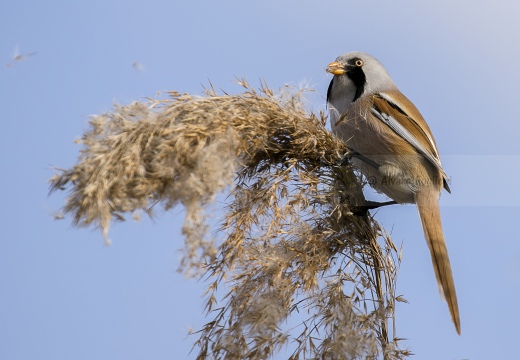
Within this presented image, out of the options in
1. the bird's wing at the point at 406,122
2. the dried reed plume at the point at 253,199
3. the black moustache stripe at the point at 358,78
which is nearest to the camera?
the dried reed plume at the point at 253,199

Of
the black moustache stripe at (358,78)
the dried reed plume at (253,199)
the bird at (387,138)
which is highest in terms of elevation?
the black moustache stripe at (358,78)

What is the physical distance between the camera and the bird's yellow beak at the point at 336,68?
3.51m

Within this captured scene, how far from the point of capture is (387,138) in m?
3.36

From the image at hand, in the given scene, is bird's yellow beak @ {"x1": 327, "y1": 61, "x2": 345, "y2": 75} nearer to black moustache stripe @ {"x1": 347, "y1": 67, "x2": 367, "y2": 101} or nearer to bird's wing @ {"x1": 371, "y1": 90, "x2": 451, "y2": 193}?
black moustache stripe @ {"x1": 347, "y1": 67, "x2": 367, "y2": 101}

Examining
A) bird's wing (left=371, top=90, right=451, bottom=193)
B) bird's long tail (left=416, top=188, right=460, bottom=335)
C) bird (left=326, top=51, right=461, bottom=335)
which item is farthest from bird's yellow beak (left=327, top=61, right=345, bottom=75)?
bird's long tail (left=416, top=188, right=460, bottom=335)

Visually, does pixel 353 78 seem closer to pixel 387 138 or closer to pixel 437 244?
pixel 387 138

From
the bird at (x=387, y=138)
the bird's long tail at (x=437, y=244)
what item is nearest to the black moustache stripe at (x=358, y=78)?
the bird at (x=387, y=138)

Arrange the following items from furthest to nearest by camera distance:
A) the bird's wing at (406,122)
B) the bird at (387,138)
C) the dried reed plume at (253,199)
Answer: the bird's wing at (406,122) → the bird at (387,138) → the dried reed plume at (253,199)

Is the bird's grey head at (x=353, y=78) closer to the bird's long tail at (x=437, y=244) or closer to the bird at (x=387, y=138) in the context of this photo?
the bird at (x=387, y=138)

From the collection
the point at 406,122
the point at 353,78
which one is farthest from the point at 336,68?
the point at 406,122

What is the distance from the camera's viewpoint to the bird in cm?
325

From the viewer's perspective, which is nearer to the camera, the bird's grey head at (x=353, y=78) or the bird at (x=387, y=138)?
the bird at (x=387, y=138)

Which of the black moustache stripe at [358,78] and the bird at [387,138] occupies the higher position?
the black moustache stripe at [358,78]

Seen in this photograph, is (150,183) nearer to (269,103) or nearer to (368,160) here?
(269,103)
